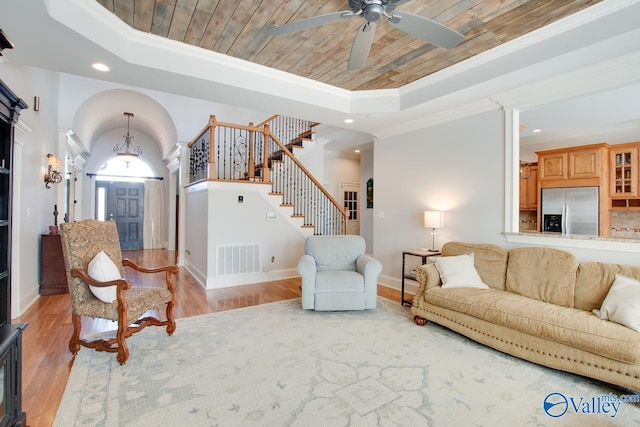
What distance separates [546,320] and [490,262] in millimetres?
1051

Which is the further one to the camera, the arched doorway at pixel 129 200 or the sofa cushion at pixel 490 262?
the arched doorway at pixel 129 200

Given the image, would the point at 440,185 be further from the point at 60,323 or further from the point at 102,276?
the point at 60,323

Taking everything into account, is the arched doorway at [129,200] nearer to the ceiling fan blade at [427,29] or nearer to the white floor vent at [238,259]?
the white floor vent at [238,259]

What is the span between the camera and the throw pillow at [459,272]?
3.32 meters

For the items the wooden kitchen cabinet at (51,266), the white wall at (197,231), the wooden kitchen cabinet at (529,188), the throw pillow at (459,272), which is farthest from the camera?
the wooden kitchen cabinet at (529,188)

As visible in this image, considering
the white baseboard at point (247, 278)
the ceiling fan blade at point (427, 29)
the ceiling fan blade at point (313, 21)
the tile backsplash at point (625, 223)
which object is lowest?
the white baseboard at point (247, 278)

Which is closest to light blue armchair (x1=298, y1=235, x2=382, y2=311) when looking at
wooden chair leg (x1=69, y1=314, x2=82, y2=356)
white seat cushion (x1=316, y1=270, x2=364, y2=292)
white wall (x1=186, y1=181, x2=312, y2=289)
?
white seat cushion (x1=316, y1=270, x2=364, y2=292)

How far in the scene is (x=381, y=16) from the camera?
2055 mm

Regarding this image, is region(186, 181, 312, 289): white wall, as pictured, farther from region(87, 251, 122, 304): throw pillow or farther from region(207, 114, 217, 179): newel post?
region(87, 251, 122, 304): throw pillow

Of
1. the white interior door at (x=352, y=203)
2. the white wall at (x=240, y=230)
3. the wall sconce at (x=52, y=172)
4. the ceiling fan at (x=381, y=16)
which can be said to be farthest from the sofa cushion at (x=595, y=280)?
the wall sconce at (x=52, y=172)

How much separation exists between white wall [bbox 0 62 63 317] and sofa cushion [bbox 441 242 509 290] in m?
5.26

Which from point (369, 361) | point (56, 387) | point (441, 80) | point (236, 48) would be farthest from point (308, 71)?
point (56, 387)

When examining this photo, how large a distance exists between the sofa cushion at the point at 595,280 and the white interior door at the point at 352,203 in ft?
19.8

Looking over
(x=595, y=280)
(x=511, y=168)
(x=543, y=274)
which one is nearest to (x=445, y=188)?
(x=511, y=168)
